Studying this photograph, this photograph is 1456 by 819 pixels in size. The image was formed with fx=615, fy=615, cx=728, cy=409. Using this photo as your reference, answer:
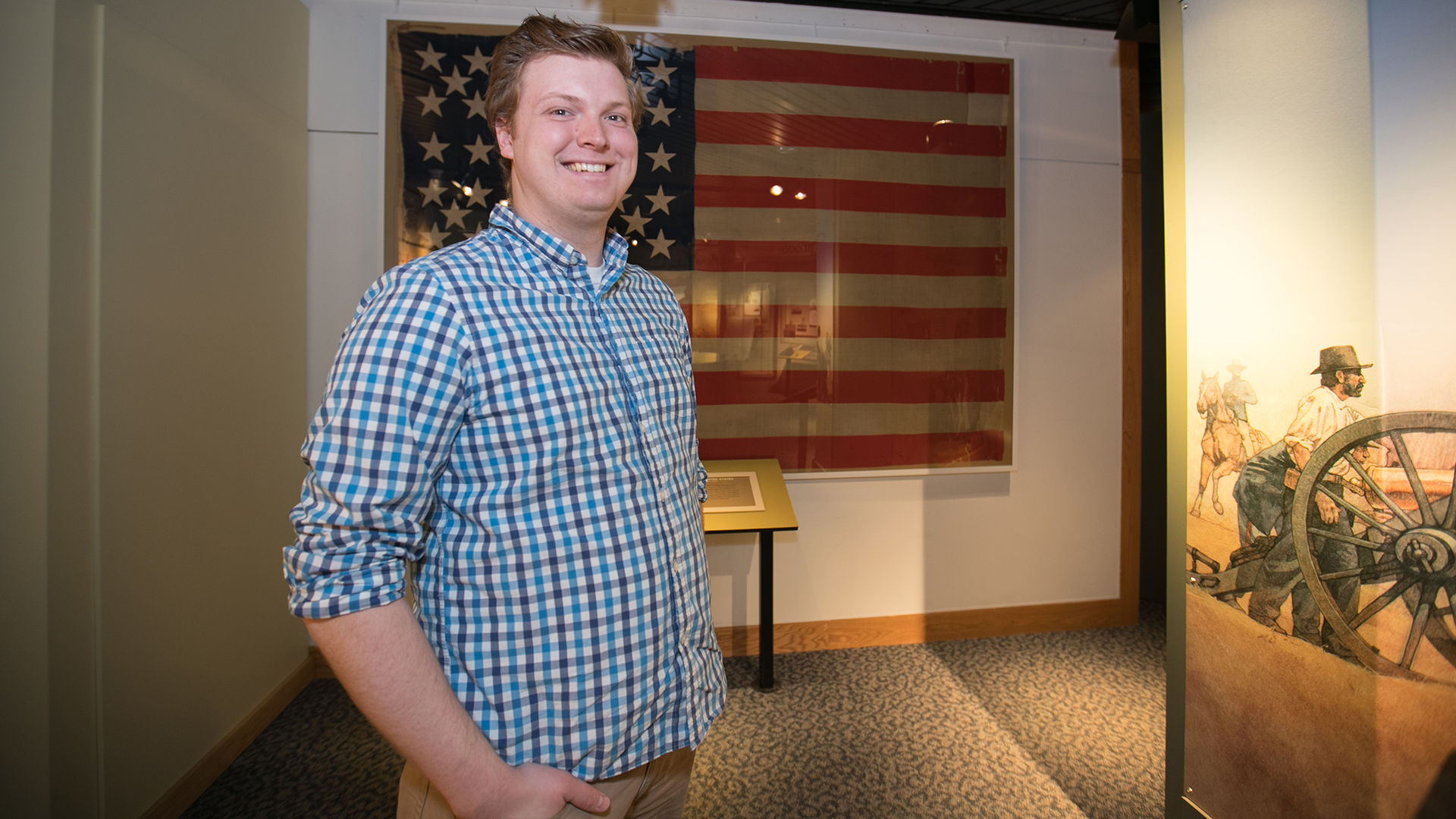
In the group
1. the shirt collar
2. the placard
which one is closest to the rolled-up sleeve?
the shirt collar

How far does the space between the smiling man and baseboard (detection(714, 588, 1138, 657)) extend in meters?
1.87

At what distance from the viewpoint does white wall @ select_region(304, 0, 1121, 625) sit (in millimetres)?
2869

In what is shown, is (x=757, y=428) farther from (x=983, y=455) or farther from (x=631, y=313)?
(x=631, y=313)

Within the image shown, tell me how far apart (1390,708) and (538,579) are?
132 centimetres

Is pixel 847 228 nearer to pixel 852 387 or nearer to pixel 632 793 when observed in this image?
pixel 852 387

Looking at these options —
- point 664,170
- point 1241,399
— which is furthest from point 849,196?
point 1241,399

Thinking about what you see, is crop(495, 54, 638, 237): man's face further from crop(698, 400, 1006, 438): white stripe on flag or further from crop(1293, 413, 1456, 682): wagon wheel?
crop(698, 400, 1006, 438): white stripe on flag

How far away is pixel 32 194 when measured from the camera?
1.43 m

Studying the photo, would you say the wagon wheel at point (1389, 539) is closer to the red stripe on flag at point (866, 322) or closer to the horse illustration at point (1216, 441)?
the horse illustration at point (1216, 441)

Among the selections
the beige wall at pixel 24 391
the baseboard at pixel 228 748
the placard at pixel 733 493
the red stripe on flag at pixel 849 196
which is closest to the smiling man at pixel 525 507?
the beige wall at pixel 24 391

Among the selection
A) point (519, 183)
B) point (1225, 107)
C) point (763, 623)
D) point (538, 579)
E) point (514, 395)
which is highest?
point (1225, 107)

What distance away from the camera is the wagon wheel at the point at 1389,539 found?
89 centimetres

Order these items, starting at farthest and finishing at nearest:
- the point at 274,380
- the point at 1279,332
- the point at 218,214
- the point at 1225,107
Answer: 1. the point at 274,380
2. the point at 218,214
3. the point at 1225,107
4. the point at 1279,332

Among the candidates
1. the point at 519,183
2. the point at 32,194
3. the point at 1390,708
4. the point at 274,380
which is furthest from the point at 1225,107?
the point at 274,380
